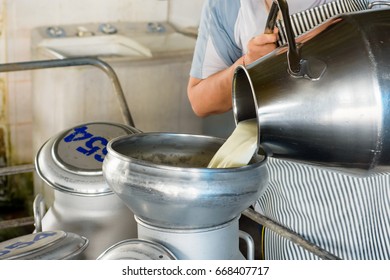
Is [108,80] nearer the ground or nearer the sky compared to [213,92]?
nearer the ground

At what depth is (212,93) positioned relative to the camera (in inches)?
64.5

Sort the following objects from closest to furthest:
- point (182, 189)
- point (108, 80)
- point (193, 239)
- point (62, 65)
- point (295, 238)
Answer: point (182, 189)
point (193, 239)
point (295, 238)
point (62, 65)
point (108, 80)

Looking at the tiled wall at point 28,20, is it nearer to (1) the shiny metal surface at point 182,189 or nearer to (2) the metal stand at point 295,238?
(2) the metal stand at point 295,238

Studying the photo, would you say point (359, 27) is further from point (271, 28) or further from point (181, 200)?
point (181, 200)

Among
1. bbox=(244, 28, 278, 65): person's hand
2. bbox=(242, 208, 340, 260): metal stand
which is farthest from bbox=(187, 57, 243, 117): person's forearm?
bbox=(242, 208, 340, 260): metal stand

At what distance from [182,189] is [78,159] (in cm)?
44

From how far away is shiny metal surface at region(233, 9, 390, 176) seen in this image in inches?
38.0

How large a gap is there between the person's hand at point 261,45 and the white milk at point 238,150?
7.8 inches

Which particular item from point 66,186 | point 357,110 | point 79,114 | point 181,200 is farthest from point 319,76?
point 79,114

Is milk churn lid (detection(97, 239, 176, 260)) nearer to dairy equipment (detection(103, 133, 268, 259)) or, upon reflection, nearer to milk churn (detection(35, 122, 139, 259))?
dairy equipment (detection(103, 133, 268, 259))

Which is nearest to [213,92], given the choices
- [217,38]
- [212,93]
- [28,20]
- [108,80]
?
[212,93]

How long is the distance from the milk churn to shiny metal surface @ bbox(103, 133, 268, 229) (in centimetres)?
20

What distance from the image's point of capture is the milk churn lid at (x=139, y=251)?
3.36ft

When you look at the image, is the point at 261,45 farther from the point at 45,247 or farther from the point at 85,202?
the point at 45,247
